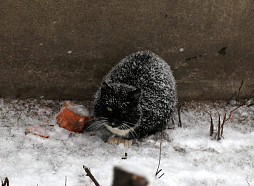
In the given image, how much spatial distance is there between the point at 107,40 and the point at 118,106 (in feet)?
3.45

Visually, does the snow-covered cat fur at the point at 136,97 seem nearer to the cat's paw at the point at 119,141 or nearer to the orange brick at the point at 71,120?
the cat's paw at the point at 119,141

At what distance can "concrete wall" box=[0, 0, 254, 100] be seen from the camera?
323 centimetres

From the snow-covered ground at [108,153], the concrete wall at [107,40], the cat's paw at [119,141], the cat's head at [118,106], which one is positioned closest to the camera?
the snow-covered ground at [108,153]

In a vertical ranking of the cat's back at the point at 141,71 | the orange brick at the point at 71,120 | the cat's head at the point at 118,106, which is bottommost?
the orange brick at the point at 71,120

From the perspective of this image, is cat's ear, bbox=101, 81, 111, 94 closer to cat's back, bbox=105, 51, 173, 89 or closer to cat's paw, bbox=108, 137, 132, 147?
cat's back, bbox=105, 51, 173, 89

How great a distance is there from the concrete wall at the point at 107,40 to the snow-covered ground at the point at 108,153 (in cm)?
39

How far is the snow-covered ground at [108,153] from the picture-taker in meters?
2.51

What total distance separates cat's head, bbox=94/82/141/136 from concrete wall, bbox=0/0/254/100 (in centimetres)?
84

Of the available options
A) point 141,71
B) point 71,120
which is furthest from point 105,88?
point 71,120

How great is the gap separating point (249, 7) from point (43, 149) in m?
2.95

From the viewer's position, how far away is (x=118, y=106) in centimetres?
275

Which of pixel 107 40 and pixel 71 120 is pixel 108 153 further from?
pixel 107 40

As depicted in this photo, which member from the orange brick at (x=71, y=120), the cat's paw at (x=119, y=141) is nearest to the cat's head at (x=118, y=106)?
the cat's paw at (x=119, y=141)

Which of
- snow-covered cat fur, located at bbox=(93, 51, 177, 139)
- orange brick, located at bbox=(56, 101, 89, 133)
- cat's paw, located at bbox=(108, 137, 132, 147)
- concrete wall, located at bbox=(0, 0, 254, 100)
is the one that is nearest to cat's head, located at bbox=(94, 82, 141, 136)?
snow-covered cat fur, located at bbox=(93, 51, 177, 139)
